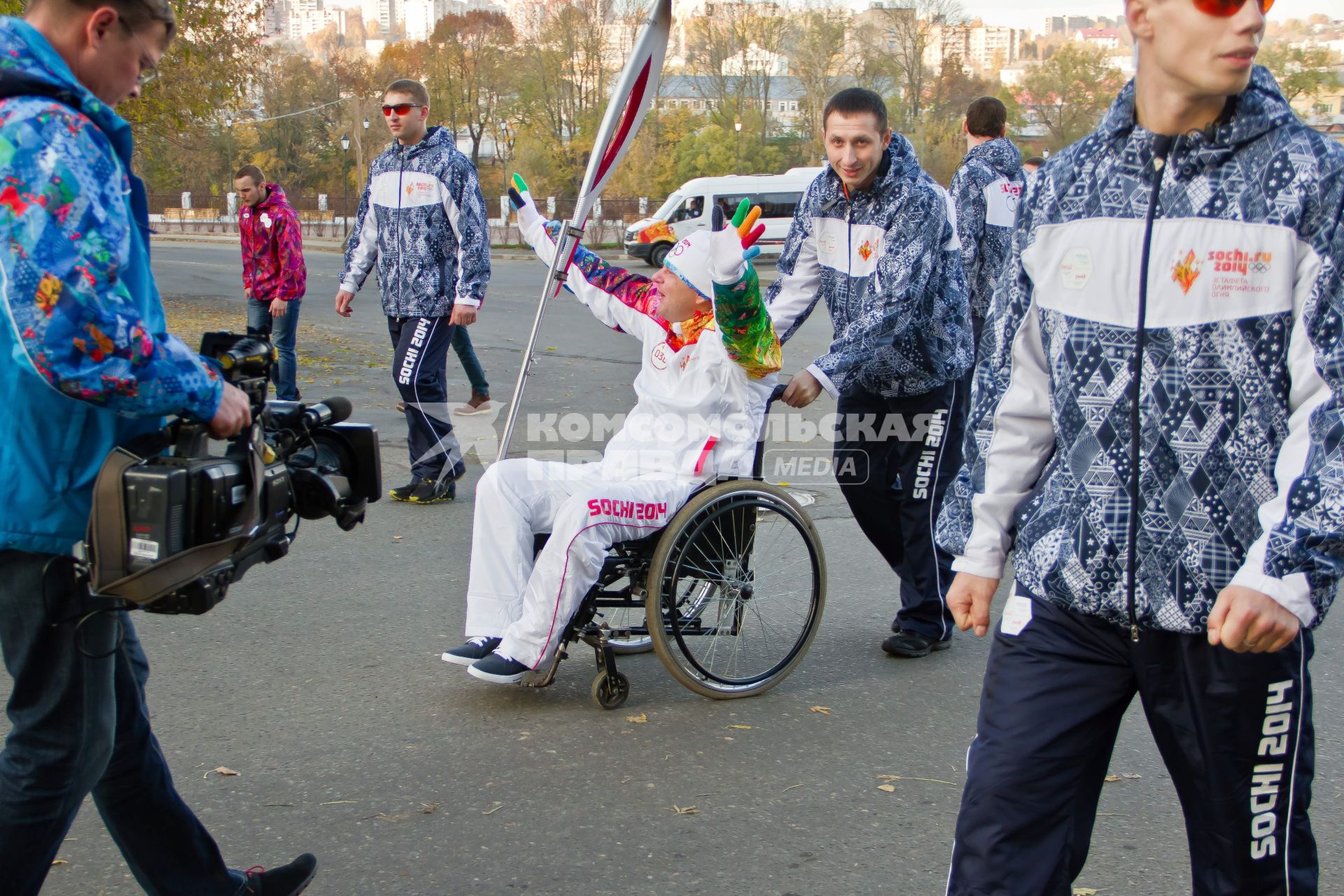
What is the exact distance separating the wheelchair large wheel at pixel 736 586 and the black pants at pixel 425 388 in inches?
108

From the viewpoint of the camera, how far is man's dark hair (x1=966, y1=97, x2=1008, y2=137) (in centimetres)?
716

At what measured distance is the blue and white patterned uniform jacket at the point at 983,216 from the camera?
6.70 metres

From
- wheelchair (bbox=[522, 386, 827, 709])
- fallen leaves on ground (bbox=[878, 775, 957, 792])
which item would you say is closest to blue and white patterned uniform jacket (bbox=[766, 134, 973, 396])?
wheelchair (bbox=[522, 386, 827, 709])

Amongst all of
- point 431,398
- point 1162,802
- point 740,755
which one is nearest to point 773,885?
point 740,755

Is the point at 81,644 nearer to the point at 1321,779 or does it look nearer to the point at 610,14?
the point at 1321,779

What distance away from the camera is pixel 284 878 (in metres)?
2.79

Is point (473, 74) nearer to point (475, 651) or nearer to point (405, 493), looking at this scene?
point (405, 493)

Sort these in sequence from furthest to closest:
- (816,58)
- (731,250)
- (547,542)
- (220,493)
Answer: (816,58) < (547,542) < (731,250) < (220,493)

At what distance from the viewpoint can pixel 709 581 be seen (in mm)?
4168

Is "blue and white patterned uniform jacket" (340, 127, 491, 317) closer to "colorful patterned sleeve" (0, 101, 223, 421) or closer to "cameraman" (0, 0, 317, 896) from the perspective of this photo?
"cameraman" (0, 0, 317, 896)

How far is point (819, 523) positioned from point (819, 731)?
2671mm

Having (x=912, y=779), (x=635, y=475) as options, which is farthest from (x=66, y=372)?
(x=912, y=779)

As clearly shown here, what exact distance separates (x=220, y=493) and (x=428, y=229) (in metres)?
4.82

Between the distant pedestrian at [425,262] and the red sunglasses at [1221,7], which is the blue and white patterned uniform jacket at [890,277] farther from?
the distant pedestrian at [425,262]
